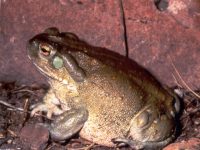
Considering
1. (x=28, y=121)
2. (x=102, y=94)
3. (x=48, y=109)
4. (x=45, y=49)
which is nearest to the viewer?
(x=45, y=49)

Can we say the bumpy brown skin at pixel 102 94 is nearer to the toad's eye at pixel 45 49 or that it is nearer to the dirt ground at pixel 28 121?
the toad's eye at pixel 45 49

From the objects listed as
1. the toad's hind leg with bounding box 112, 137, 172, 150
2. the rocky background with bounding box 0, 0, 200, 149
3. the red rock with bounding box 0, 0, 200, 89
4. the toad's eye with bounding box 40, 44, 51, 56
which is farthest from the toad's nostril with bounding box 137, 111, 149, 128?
the toad's eye with bounding box 40, 44, 51, 56

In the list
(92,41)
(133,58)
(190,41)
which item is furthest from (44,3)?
(190,41)

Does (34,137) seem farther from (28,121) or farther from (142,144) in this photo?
(142,144)

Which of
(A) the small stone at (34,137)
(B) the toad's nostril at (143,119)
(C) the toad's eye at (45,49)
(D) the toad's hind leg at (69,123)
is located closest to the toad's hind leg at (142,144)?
(B) the toad's nostril at (143,119)

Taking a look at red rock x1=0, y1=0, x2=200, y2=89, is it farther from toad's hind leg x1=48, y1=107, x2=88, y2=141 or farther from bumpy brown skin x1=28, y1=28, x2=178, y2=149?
toad's hind leg x1=48, y1=107, x2=88, y2=141

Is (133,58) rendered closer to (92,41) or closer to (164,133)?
(92,41)

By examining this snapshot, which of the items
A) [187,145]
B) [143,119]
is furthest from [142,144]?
[187,145]
